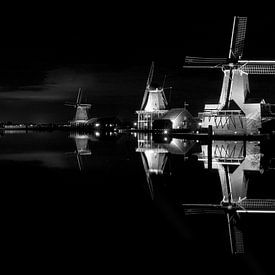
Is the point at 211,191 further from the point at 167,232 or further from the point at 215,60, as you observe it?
the point at 215,60

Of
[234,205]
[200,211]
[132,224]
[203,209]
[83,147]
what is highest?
[83,147]

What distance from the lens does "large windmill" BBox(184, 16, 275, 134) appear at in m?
44.1

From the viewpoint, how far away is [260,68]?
44469mm

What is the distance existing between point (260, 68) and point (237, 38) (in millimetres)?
3968

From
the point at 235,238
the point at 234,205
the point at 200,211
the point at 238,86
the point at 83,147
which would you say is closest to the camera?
the point at 235,238

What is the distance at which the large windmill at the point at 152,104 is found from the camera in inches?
3110

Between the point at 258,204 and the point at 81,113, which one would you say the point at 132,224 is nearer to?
the point at 258,204

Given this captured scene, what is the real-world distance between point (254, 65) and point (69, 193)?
36.7 meters

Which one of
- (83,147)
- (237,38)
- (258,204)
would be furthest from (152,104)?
(258,204)

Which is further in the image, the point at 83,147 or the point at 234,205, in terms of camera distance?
the point at 83,147

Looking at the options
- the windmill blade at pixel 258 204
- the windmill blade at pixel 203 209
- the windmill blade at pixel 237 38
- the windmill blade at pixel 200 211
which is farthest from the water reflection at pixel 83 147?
the windmill blade at pixel 237 38

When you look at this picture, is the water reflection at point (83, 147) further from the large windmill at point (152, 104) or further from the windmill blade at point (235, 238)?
the large windmill at point (152, 104)

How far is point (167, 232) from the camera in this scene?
7.57m

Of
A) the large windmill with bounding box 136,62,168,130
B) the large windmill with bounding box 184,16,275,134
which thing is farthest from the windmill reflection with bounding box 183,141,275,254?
the large windmill with bounding box 136,62,168,130
